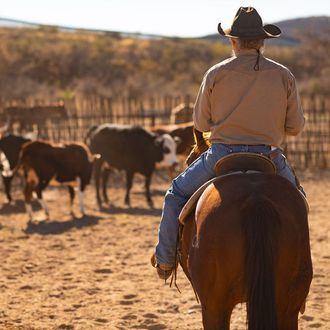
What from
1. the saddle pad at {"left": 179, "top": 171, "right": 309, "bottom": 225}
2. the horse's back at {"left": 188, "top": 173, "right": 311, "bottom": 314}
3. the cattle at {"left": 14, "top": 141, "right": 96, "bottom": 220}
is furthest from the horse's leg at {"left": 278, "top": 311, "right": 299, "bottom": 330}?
the cattle at {"left": 14, "top": 141, "right": 96, "bottom": 220}

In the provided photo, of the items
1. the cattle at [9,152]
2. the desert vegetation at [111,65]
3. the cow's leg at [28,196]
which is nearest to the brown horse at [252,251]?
the cow's leg at [28,196]

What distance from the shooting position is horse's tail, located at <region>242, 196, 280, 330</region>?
143 inches

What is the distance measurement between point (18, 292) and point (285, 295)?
4.48m

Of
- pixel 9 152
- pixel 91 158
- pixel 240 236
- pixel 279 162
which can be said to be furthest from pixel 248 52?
pixel 9 152

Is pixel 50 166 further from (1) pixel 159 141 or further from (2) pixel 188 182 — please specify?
(2) pixel 188 182

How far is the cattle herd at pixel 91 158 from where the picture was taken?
484 inches

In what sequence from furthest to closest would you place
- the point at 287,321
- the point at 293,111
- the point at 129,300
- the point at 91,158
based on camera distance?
the point at 91,158, the point at 129,300, the point at 293,111, the point at 287,321

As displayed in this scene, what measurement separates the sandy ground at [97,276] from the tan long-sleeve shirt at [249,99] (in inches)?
97.5

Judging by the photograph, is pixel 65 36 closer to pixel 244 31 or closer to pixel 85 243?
pixel 85 243

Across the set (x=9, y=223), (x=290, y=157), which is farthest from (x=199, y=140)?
(x=290, y=157)

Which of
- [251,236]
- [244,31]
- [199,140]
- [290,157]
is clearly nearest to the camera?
[251,236]

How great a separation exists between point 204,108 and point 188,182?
0.48 m

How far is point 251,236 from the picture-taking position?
3.70m

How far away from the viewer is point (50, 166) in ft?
40.3
